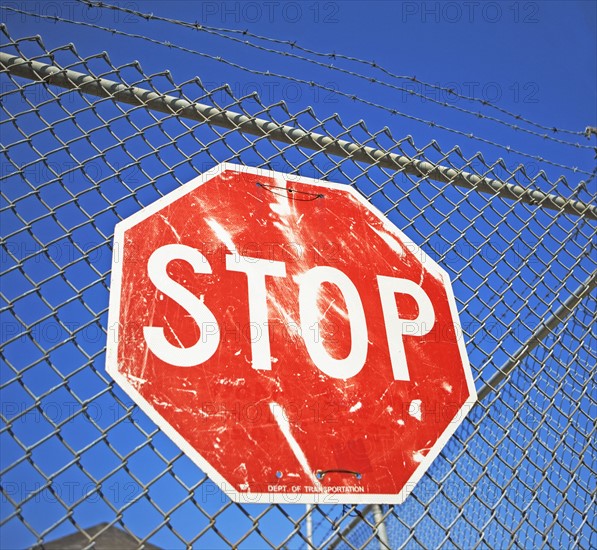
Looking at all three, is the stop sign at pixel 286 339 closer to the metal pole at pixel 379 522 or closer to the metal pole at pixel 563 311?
the metal pole at pixel 379 522

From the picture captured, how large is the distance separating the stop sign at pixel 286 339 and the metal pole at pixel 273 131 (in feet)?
0.75

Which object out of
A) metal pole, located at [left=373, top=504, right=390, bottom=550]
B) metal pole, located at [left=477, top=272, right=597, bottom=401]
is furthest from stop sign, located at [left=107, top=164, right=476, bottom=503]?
metal pole, located at [left=477, top=272, right=597, bottom=401]

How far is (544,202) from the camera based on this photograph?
2982 millimetres

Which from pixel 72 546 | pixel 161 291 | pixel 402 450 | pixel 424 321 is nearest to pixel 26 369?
pixel 161 291

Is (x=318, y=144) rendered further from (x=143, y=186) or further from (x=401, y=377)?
(x=401, y=377)

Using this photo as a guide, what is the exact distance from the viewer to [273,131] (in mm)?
2342

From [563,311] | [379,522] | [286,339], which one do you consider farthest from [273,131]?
[563,311]

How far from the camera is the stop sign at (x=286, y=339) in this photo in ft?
5.59

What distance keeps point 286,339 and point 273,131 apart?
2.94ft

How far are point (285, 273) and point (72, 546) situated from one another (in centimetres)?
111

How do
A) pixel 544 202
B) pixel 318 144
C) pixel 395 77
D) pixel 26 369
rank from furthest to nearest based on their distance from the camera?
pixel 544 202
pixel 395 77
pixel 318 144
pixel 26 369

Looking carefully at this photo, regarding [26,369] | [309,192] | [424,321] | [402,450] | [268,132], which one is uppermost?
[268,132]

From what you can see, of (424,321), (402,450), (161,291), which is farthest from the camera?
(424,321)

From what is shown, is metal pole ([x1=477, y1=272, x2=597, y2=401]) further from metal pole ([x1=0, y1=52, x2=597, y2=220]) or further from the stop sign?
the stop sign
